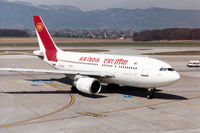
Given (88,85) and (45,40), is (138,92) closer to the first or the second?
(88,85)

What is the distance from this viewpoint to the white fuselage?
2976 cm

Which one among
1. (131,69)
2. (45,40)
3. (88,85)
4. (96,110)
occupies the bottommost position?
(96,110)

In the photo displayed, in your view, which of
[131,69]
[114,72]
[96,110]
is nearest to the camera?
[96,110]

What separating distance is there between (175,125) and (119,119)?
4.15 m

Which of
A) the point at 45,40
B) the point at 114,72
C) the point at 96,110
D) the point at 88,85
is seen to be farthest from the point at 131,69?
the point at 45,40

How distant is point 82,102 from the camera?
96.3 feet

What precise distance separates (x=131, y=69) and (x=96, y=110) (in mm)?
7296

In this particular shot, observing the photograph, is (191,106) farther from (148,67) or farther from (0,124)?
(0,124)

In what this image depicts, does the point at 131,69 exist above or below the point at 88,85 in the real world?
above

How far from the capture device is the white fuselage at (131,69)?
97.6 ft

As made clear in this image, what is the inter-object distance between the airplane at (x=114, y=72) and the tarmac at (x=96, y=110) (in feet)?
4.43

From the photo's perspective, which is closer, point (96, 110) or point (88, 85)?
point (96, 110)

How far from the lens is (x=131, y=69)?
104 feet

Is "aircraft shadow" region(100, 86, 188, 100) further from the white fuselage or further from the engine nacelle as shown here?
the engine nacelle
